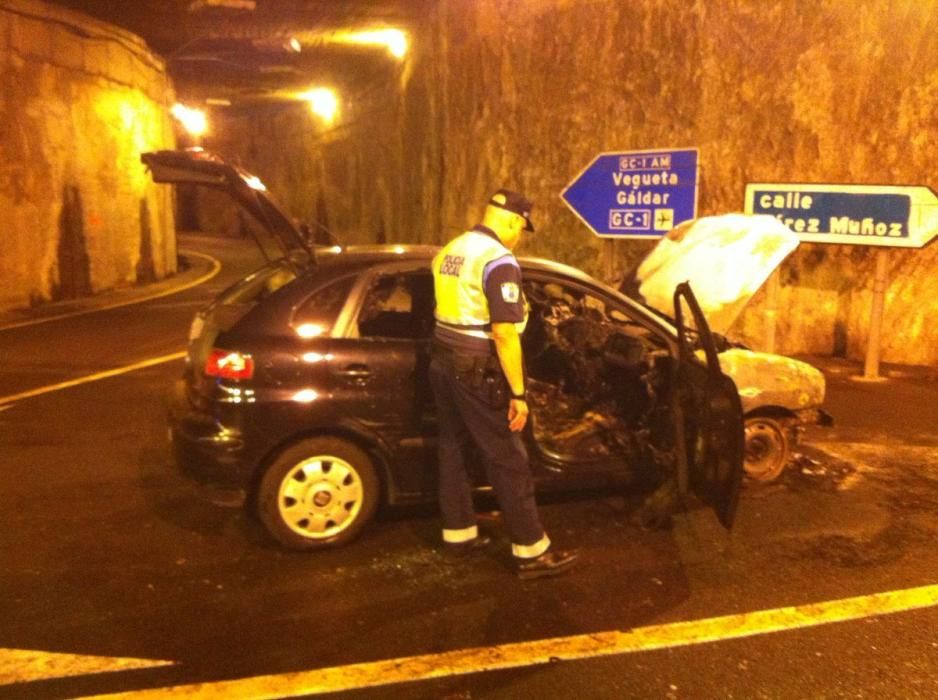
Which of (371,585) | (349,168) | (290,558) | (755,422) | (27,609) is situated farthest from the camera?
(349,168)

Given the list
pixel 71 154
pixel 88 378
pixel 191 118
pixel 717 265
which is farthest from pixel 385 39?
pixel 717 265

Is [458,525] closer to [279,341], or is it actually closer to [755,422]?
[279,341]

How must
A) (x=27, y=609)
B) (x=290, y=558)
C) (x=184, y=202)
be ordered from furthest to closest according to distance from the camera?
1. (x=184, y=202)
2. (x=290, y=558)
3. (x=27, y=609)

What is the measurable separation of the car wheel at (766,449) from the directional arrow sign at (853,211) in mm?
3401

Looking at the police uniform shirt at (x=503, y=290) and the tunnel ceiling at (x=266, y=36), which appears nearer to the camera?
the police uniform shirt at (x=503, y=290)

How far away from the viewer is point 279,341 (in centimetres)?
428

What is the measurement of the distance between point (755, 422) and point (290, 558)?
9.04 ft

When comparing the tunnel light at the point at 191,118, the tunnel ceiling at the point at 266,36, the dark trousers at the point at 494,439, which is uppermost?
the tunnel ceiling at the point at 266,36

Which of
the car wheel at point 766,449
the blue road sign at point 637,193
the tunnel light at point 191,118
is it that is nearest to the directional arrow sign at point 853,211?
the blue road sign at point 637,193

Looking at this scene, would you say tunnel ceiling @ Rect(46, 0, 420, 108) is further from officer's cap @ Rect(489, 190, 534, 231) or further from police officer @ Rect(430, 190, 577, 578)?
police officer @ Rect(430, 190, 577, 578)

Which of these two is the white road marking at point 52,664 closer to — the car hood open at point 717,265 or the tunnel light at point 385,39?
the car hood open at point 717,265

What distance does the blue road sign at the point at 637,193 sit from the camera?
8.25 m

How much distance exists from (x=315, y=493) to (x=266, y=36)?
1399 cm

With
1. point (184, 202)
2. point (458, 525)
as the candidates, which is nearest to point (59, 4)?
point (458, 525)
